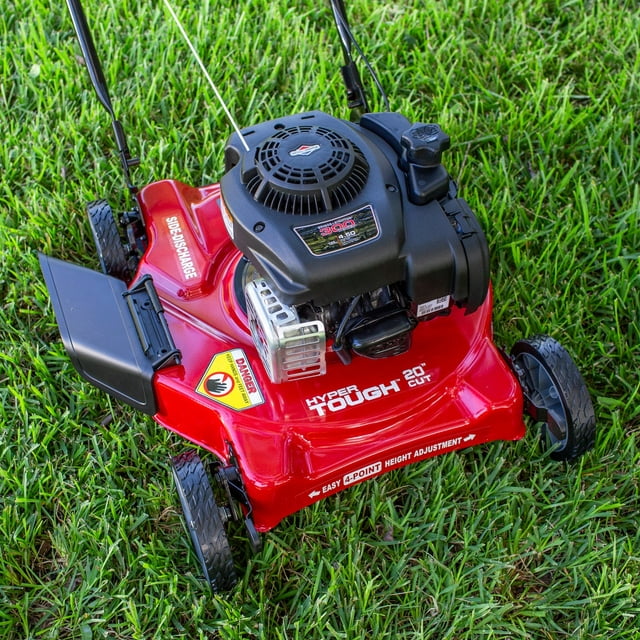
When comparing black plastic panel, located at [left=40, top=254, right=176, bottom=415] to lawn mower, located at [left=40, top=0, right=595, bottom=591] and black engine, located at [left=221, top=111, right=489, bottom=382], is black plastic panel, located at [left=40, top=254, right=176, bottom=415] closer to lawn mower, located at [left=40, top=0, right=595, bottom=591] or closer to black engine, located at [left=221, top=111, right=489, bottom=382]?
lawn mower, located at [left=40, top=0, right=595, bottom=591]

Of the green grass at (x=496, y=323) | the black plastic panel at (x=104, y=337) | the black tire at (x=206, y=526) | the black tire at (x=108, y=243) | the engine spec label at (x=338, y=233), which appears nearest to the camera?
the engine spec label at (x=338, y=233)

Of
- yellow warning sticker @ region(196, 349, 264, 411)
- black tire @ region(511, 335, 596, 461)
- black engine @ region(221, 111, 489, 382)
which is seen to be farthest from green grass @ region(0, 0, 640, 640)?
black engine @ region(221, 111, 489, 382)

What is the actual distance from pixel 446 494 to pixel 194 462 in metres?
0.68

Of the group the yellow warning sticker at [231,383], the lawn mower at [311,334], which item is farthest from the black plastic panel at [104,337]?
the yellow warning sticker at [231,383]

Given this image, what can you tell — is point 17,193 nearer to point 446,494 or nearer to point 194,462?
point 194,462

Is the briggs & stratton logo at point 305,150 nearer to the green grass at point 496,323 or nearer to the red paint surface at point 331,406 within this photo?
the red paint surface at point 331,406

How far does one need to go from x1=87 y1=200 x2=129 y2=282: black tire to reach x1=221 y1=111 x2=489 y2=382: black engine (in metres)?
0.59

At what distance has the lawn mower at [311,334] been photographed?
1.92 meters

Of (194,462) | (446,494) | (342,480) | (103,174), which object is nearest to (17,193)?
(103,174)

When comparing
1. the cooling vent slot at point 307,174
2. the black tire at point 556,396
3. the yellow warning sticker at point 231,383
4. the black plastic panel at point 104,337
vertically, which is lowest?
the black tire at point 556,396

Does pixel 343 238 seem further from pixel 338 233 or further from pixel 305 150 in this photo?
pixel 305 150

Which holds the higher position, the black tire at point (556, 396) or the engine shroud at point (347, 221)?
the engine shroud at point (347, 221)

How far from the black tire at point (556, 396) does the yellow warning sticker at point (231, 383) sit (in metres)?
0.73

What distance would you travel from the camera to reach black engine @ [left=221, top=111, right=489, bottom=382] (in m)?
1.88
